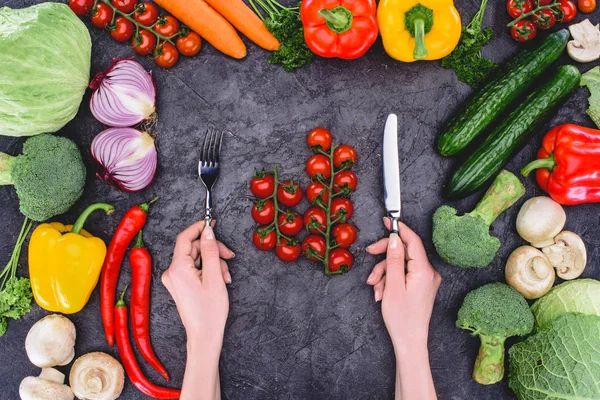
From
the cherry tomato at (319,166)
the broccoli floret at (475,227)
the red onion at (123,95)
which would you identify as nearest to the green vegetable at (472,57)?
the broccoli floret at (475,227)

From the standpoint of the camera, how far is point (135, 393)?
2262mm

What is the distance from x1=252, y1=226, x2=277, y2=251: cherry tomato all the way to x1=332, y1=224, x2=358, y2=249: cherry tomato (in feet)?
0.85

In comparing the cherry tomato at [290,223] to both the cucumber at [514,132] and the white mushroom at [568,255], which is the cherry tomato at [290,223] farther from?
the white mushroom at [568,255]

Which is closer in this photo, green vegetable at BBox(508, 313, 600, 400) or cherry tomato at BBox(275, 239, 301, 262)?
green vegetable at BBox(508, 313, 600, 400)

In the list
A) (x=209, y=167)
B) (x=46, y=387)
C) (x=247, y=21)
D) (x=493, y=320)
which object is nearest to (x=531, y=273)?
(x=493, y=320)

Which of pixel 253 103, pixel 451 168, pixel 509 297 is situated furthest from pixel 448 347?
pixel 253 103

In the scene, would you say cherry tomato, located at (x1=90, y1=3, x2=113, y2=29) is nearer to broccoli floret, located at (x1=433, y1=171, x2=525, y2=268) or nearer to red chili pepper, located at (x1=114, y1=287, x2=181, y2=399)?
red chili pepper, located at (x1=114, y1=287, x2=181, y2=399)

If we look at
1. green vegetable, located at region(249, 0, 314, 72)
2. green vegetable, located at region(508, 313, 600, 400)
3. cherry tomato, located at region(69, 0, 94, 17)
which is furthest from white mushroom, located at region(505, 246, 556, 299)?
cherry tomato, located at region(69, 0, 94, 17)

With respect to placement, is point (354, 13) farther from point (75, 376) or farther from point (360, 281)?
point (75, 376)

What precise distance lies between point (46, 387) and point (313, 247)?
4.27ft

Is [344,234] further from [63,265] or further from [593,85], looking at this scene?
[593,85]

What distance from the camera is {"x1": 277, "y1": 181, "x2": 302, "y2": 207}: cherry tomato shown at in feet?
6.86

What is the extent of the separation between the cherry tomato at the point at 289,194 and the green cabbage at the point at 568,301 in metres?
1.15

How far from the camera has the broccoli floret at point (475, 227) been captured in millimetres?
2062
